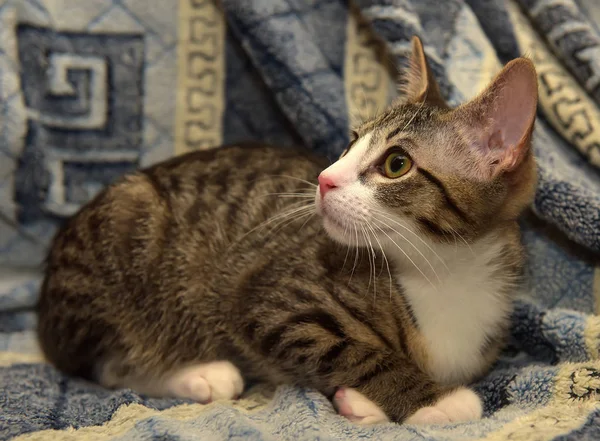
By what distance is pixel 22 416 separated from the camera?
1.14 metres

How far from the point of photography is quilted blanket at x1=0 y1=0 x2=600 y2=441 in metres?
1.43

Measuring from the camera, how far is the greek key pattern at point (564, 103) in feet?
5.04

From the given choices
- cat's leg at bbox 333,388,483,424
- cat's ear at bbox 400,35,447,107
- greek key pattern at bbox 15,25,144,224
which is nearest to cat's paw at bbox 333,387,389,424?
cat's leg at bbox 333,388,483,424

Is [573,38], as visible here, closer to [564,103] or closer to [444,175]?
[564,103]

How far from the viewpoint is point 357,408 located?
1118mm

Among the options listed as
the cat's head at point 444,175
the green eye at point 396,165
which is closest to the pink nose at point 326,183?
the cat's head at point 444,175

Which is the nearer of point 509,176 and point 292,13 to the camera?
point 509,176

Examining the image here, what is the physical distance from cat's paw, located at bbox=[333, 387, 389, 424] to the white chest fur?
0.55 feet

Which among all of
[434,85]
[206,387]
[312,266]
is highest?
[434,85]

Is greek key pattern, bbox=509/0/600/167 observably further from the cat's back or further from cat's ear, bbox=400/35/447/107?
the cat's back

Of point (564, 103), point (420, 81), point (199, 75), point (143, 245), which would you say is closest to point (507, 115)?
point (420, 81)

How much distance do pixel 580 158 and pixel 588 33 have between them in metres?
0.32

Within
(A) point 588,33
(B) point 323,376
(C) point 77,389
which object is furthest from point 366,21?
(C) point 77,389

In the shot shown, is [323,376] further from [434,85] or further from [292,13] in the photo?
[292,13]
